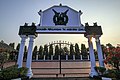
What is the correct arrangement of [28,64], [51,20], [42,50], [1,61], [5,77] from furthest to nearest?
[42,50], [51,20], [28,64], [1,61], [5,77]

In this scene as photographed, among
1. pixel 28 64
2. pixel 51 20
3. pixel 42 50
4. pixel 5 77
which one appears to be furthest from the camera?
pixel 42 50

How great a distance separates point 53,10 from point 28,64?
4.92 metres

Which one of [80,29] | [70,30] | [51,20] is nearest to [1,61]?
[51,20]

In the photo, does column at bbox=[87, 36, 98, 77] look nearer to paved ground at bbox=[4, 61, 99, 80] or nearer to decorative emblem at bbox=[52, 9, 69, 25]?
paved ground at bbox=[4, 61, 99, 80]

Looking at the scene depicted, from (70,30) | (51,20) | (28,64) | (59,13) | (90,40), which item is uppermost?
(59,13)

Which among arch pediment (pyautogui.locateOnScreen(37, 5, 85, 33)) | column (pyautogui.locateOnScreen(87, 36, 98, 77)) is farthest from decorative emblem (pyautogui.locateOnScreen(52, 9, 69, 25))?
column (pyautogui.locateOnScreen(87, 36, 98, 77))

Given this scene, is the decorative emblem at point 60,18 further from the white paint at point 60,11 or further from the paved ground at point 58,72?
the paved ground at point 58,72

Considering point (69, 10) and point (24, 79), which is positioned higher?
point (69, 10)

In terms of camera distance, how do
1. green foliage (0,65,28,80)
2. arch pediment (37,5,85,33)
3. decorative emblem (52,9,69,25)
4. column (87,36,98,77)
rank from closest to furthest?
green foliage (0,65,28,80) → column (87,36,98,77) → arch pediment (37,5,85,33) → decorative emblem (52,9,69,25)

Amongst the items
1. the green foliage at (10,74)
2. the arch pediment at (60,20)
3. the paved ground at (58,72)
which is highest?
the arch pediment at (60,20)

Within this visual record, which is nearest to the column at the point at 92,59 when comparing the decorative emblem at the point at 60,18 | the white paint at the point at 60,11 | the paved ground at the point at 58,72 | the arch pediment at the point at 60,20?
the paved ground at the point at 58,72

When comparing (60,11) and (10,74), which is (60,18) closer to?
(60,11)

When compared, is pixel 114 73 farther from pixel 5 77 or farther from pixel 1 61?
pixel 1 61

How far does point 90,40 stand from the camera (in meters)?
10.2
